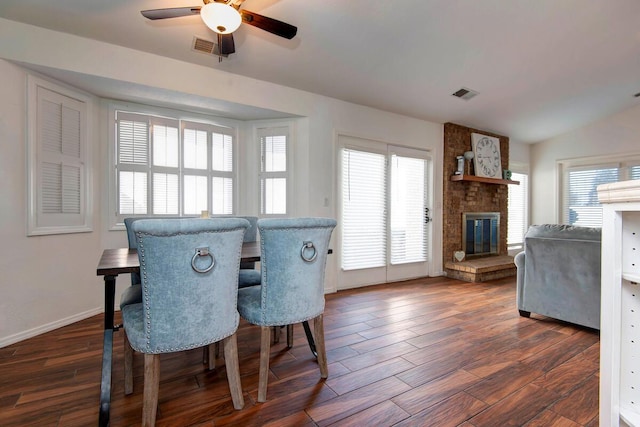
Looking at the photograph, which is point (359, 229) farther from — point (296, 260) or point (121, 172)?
point (121, 172)

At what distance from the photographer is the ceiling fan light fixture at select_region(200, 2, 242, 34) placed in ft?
5.93

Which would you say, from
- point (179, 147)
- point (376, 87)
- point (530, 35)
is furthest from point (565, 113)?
point (179, 147)

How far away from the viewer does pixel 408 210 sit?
4.68 meters

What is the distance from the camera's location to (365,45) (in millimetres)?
2971

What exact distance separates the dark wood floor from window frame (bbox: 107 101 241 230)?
1.20 metres

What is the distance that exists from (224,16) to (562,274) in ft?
11.2

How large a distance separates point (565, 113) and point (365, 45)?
4238mm

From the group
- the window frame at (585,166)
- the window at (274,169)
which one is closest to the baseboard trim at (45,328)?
the window at (274,169)

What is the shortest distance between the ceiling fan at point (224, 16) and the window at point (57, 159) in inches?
57.7

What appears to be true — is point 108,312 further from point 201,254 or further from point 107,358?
point 201,254

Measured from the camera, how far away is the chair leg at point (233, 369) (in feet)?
5.23

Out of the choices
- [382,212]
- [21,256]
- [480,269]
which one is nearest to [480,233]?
[480,269]

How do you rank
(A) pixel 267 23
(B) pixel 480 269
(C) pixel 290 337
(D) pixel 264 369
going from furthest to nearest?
(B) pixel 480 269
(C) pixel 290 337
(A) pixel 267 23
(D) pixel 264 369

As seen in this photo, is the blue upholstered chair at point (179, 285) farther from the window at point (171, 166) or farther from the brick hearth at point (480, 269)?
the brick hearth at point (480, 269)
